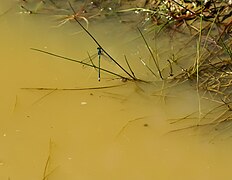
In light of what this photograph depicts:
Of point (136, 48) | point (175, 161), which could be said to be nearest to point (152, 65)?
point (136, 48)

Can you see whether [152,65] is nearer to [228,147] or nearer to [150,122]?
[150,122]

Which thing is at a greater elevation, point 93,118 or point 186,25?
point 186,25

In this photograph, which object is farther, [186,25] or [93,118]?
[186,25]

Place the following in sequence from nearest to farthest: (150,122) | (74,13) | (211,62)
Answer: (150,122) < (211,62) < (74,13)

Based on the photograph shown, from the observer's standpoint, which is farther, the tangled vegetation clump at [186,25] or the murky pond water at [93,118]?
the tangled vegetation clump at [186,25]

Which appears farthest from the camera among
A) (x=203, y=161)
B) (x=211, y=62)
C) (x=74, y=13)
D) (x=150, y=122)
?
(x=74, y=13)

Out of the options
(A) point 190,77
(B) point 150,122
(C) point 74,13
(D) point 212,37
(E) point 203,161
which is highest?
→ (C) point 74,13

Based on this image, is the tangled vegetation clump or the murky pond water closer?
the murky pond water

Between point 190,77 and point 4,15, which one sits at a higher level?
point 4,15
